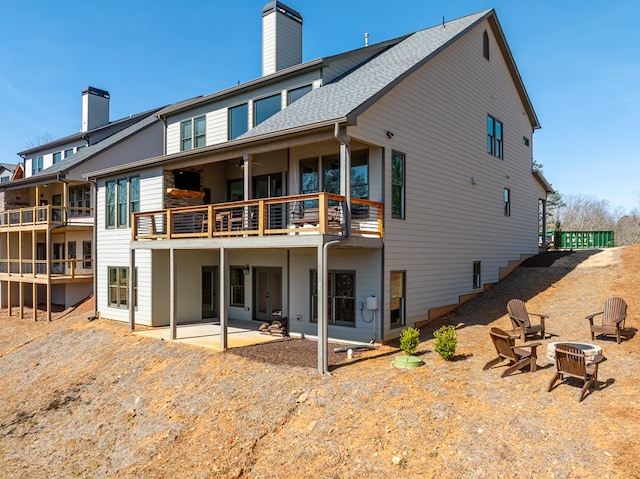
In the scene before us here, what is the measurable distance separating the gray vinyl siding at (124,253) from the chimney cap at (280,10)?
7.79 m

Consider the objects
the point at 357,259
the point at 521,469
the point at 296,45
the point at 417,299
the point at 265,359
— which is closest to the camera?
the point at 521,469

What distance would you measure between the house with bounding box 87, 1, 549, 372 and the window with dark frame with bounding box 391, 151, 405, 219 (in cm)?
6

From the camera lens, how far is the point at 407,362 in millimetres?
9539

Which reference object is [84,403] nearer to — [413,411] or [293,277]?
[293,277]

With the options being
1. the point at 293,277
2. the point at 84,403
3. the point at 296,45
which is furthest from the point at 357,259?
the point at 296,45

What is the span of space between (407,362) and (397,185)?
536 cm

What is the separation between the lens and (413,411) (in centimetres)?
748

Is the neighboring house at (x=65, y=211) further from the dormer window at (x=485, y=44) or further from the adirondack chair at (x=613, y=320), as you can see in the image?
the adirondack chair at (x=613, y=320)

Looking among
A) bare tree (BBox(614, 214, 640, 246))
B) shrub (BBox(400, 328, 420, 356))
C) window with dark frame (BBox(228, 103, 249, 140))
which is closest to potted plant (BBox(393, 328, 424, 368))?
shrub (BBox(400, 328, 420, 356))

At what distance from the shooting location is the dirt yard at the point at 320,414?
627 centimetres

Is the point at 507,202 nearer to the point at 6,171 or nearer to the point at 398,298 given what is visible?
the point at 398,298

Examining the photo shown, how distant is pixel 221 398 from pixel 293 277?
4995mm

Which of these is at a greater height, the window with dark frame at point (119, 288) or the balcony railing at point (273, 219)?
the balcony railing at point (273, 219)

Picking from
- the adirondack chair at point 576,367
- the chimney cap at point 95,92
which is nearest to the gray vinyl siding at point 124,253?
the chimney cap at point 95,92
